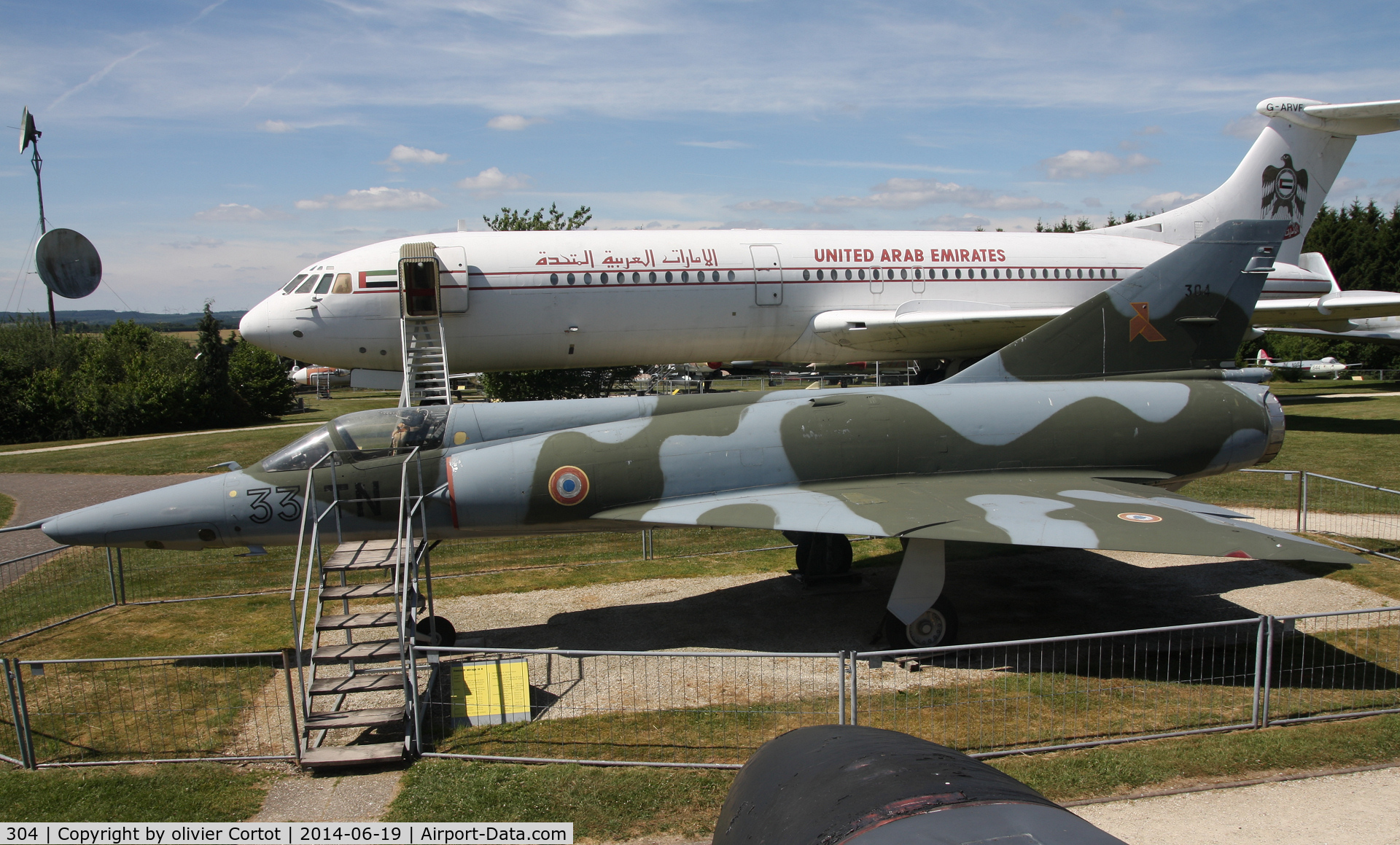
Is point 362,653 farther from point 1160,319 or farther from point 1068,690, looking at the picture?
point 1160,319

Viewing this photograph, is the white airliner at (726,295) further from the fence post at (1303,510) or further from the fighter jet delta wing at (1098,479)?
the fighter jet delta wing at (1098,479)

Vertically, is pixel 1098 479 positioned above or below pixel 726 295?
below

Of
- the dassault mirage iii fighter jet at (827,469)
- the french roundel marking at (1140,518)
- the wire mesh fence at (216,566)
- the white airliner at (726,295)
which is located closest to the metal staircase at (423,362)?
the white airliner at (726,295)

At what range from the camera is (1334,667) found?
852 centimetres

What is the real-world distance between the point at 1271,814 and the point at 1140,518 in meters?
3.28

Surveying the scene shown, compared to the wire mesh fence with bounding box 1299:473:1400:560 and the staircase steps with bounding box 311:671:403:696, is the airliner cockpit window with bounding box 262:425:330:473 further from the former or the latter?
the wire mesh fence with bounding box 1299:473:1400:560

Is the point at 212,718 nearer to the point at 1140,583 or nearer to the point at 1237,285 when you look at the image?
the point at 1140,583

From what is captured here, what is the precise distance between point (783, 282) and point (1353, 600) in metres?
11.5

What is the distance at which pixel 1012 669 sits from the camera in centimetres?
922

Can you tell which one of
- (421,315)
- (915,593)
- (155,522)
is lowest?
(915,593)

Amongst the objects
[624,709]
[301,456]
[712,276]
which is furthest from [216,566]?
[712,276]

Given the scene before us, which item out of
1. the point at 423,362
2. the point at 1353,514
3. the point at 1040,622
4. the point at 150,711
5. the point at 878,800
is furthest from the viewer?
the point at 423,362

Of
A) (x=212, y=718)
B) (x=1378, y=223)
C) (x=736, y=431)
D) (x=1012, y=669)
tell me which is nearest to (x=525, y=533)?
(x=736, y=431)

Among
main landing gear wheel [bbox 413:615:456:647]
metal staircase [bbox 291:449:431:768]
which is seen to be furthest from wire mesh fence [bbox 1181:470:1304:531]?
metal staircase [bbox 291:449:431:768]
